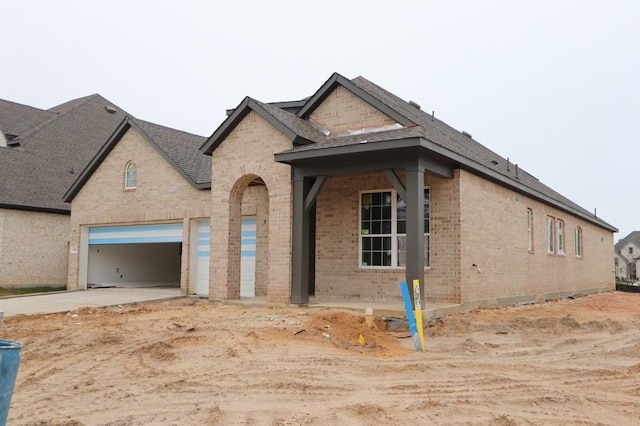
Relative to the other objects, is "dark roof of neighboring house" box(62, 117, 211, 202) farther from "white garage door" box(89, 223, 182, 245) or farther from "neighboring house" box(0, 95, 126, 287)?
"neighboring house" box(0, 95, 126, 287)

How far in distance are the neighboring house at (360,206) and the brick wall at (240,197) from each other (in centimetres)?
3

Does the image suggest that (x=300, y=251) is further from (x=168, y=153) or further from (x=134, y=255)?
(x=134, y=255)

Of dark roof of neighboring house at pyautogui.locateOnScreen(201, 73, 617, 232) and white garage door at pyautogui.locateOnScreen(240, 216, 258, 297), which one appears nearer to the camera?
dark roof of neighboring house at pyautogui.locateOnScreen(201, 73, 617, 232)

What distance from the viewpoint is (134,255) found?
24703mm

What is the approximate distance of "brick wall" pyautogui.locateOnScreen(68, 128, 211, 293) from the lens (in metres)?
19.3

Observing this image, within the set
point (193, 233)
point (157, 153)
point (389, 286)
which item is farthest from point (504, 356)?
point (157, 153)

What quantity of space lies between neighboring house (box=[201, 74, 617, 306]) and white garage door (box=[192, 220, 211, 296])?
239 centimetres

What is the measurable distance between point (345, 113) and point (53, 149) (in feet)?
57.2

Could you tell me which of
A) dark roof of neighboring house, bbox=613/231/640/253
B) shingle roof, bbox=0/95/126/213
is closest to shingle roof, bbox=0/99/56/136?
shingle roof, bbox=0/95/126/213

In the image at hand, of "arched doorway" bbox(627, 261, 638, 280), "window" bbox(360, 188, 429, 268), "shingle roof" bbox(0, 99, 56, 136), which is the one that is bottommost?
"arched doorway" bbox(627, 261, 638, 280)

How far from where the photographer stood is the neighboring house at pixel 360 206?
13.4 metres

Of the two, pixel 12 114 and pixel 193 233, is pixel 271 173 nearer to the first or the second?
pixel 193 233

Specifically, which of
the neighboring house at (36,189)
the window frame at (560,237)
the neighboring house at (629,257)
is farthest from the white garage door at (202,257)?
the neighboring house at (629,257)

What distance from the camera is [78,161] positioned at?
2769 cm
